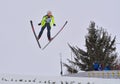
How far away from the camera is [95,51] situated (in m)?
22.1

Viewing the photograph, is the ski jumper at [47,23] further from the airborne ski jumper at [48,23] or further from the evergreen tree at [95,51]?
the evergreen tree at [95,51]

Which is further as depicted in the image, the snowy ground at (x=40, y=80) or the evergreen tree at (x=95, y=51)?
the evergreen tree at (x=95, y=51)

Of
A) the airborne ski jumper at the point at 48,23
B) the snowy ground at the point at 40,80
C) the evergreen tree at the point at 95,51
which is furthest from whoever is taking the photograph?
the evergreen tree at the point at 95,51

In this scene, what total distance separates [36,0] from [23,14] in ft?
3.39

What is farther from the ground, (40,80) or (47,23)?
(47,23)

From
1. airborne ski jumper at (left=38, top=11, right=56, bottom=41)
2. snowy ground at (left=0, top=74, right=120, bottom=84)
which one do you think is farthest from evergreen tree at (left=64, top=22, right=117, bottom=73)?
snowy ground at (left=0, top=74, right=120, bottom=84)

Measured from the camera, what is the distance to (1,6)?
13.5m

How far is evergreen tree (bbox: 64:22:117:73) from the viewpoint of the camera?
21938mm

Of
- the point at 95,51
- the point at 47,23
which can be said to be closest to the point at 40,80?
the point at 47,23

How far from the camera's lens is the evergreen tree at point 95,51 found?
21.9 meters

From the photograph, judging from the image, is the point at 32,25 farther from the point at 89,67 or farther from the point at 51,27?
the point at 89,67

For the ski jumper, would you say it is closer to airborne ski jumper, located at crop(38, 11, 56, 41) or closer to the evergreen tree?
airborne ski jumper, located at crop(38, 11, 56, 41)

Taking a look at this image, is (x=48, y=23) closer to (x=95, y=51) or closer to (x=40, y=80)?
A: (x=40, y=80)

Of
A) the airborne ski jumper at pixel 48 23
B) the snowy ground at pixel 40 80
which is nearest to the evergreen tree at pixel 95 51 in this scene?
the airborne ski jumper at pixel 48 23
